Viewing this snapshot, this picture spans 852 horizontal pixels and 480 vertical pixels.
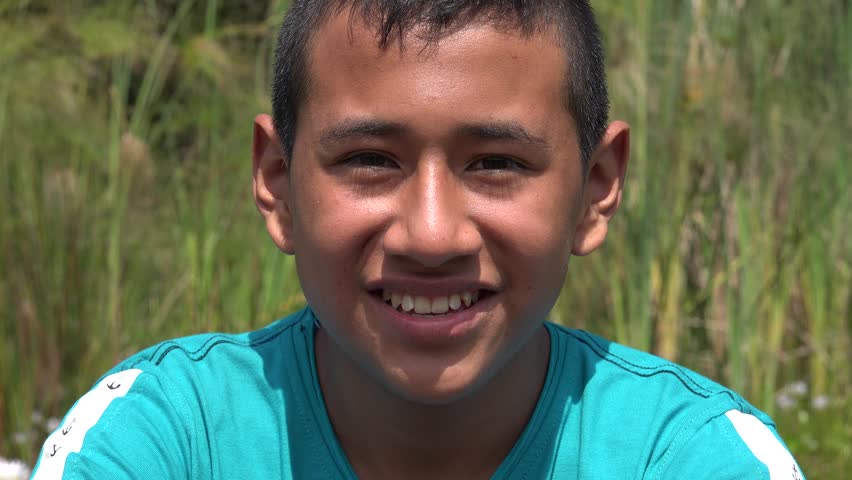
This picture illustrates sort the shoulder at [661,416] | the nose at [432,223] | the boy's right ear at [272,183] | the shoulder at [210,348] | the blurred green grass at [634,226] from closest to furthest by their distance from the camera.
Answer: the nose at [432,223], the shoulder at [661,416], the shoulder at [210,348], the boy's right ear at [272,183], the blurred green grass at [634,226]

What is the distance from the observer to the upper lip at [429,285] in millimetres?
1776

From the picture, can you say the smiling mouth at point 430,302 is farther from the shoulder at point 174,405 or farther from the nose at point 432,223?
the shoulder at point 174,405

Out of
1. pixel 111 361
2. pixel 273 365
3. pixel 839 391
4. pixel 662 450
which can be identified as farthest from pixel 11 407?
pixel 839 391

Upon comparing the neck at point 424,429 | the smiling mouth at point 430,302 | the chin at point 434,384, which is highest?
the smiling mouth at point 430,302

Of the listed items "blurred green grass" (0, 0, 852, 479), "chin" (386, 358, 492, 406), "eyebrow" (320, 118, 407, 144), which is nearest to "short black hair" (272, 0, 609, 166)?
"eyebrow" (320, 118, 407, 144)

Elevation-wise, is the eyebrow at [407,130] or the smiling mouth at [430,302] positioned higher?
the eyebrow at [407,130]

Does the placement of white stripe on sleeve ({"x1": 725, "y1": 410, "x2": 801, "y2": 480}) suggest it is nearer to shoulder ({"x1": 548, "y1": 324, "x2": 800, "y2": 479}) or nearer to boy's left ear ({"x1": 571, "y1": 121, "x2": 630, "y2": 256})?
shoulder ({"x1": 548, "y1": 324, "x2": 800, "y2": 479})

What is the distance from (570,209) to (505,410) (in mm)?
352

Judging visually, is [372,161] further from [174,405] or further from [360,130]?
[174,405]

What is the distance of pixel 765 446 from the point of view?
1.85 metres

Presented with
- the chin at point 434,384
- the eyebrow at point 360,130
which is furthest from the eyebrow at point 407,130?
the chin at point 434,384

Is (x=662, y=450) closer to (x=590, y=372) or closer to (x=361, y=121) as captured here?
(x=590, y=372)

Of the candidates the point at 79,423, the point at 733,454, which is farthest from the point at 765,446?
the point at 79,423

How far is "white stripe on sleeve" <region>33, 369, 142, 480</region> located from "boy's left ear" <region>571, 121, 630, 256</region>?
0.74 metres
